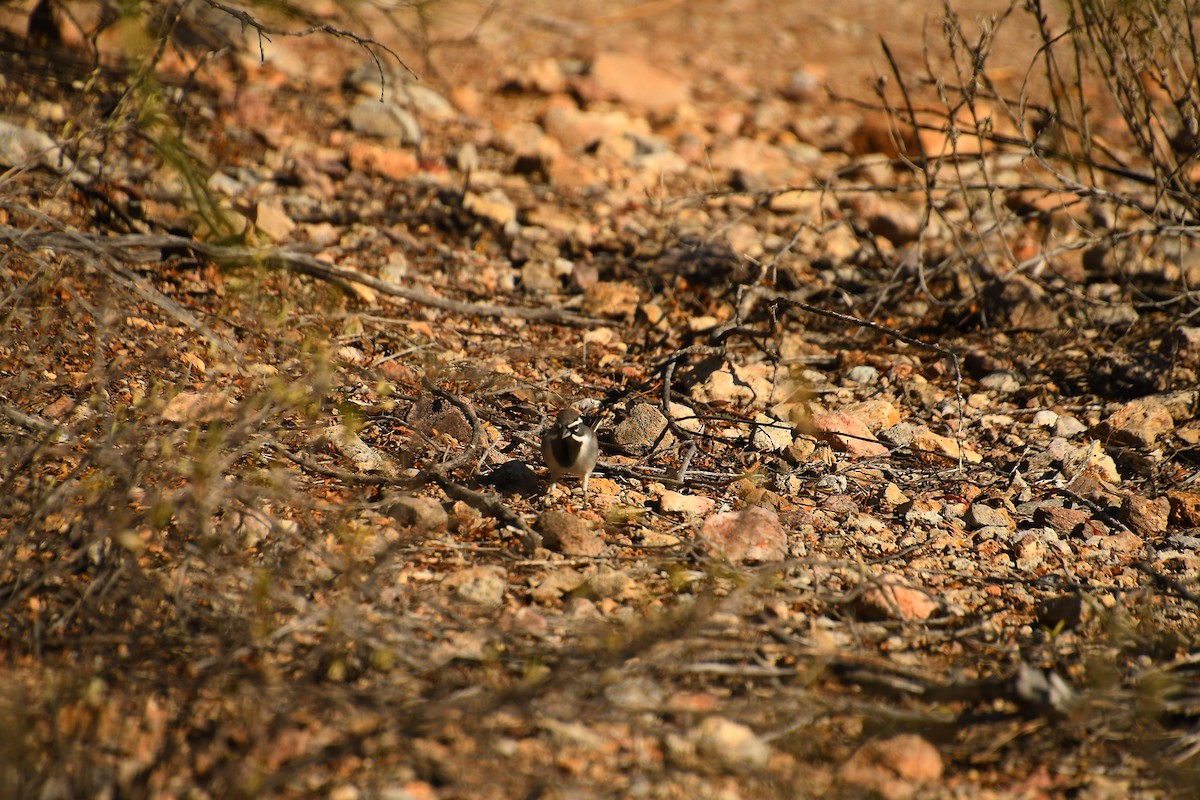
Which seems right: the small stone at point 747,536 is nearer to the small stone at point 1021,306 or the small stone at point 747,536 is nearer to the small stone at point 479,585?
the small stone at point 479,585

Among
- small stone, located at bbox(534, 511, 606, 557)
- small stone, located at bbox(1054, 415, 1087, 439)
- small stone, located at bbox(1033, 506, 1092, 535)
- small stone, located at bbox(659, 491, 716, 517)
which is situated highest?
small stone, located at bbox(1054, 415, 1087, 439)

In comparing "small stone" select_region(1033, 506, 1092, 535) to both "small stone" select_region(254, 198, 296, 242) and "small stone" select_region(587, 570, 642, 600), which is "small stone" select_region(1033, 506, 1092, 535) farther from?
"small stone" select_region(254, 198, 296, 242)

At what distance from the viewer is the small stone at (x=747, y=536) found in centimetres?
349

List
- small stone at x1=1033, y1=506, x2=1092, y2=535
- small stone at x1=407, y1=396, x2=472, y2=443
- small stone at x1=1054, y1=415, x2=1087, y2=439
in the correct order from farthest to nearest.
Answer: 1. small stone at x1=1054, y1=415, x2=1087, y2=439
2. small stone at x1=407, y1=396, x2=472, y2=443
3. small stone at x1=1033, y1=506, x2=1092, y2=535

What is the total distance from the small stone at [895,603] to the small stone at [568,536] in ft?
3.03

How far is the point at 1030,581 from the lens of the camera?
3.48 meters

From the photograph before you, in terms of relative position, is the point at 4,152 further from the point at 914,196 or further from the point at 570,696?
the point at 914,196

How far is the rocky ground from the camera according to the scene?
2.59m

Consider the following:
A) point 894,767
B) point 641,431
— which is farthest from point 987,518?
point 894,767

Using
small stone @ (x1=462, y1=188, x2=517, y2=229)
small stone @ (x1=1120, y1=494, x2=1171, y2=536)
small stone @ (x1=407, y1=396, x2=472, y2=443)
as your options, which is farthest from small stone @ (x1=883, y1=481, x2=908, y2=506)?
small stone @ (x1=462, y1=188, x2=517, y2=229)

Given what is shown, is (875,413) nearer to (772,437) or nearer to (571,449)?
(772,437)

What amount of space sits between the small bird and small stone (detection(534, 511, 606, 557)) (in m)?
0.26

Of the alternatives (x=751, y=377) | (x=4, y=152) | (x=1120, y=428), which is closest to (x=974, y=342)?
(x=1120, y=428)

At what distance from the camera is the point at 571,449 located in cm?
369
